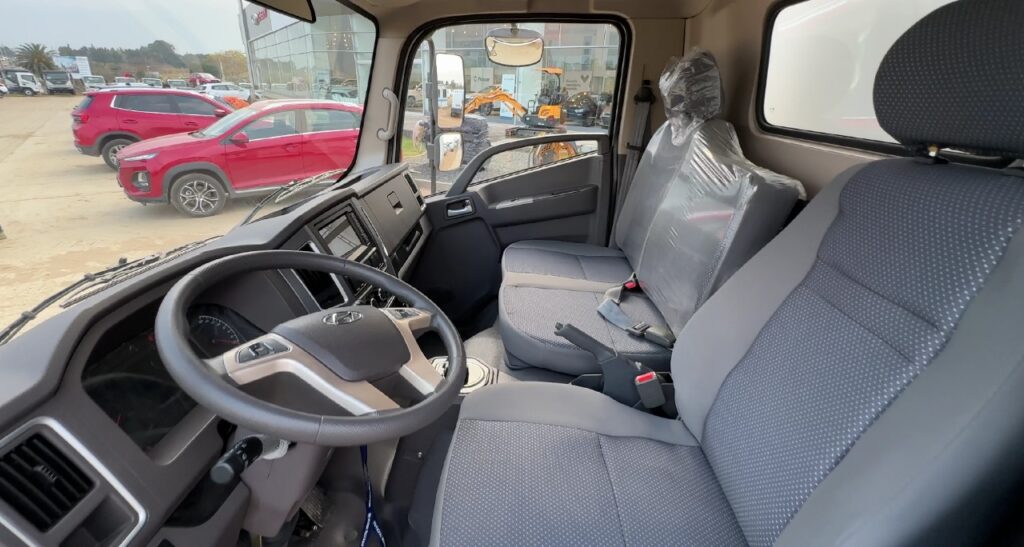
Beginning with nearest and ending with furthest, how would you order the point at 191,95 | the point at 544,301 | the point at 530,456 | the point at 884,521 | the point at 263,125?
1. the point at 884,521
2. the point at 530,456
3. the point at 191,95
4. the point at 263,125
5. the point at 544,301

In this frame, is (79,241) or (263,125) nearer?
(79,241)

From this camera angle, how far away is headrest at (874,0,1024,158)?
697 mm

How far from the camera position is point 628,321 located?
1.71m

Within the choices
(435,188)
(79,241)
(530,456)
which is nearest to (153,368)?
(79,241)

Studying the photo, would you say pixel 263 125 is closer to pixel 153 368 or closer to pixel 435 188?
pixel 153 368

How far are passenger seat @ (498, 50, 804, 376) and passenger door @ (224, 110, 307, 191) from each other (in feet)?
2.85

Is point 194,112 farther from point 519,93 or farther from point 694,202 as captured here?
point 519,93

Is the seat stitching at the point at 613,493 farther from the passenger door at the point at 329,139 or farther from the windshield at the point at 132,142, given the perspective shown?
the passenger door at the point at 329,139

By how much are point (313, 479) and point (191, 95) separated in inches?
38.3

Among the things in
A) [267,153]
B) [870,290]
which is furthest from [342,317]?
[267,153]

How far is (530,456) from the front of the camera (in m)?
1.03

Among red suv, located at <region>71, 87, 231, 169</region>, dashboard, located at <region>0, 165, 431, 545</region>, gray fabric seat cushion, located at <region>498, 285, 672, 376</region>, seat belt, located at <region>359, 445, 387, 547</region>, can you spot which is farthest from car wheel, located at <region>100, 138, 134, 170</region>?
gray fabric seat cushion, located at <region>498, 285, 672, 376</region>

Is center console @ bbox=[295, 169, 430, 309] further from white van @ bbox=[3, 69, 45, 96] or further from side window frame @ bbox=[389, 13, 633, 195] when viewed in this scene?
white van @ bbox=[3, 69, 45, 96]

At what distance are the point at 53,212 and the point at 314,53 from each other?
109 centimetres
